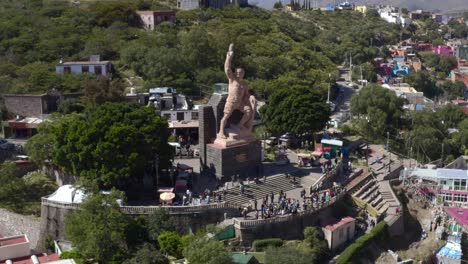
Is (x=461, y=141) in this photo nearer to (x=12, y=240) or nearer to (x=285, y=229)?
(x=285, y=229)

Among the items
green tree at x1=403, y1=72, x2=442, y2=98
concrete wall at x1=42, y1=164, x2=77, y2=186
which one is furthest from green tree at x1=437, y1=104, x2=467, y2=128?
concrete wall at x1=42, y1=164, x2=77, y2=186

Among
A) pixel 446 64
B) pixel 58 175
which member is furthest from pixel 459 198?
pixel 446 64

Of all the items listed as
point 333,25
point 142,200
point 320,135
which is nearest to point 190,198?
A: point 142,200

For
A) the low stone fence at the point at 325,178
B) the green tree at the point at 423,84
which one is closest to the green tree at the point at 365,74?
the green tree at the point at 423,84

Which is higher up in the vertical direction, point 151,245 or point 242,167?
point 242,167

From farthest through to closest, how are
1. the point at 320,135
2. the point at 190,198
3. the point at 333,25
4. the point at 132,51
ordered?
the point at 333,25 < the point at 132,51 < the point at 320,135 < the point at 190,198

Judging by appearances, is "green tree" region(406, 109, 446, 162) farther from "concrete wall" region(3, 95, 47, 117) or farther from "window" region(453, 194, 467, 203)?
"concrete wall" region(3, 95, 47, 117)

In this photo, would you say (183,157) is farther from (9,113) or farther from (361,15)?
(361,15)
